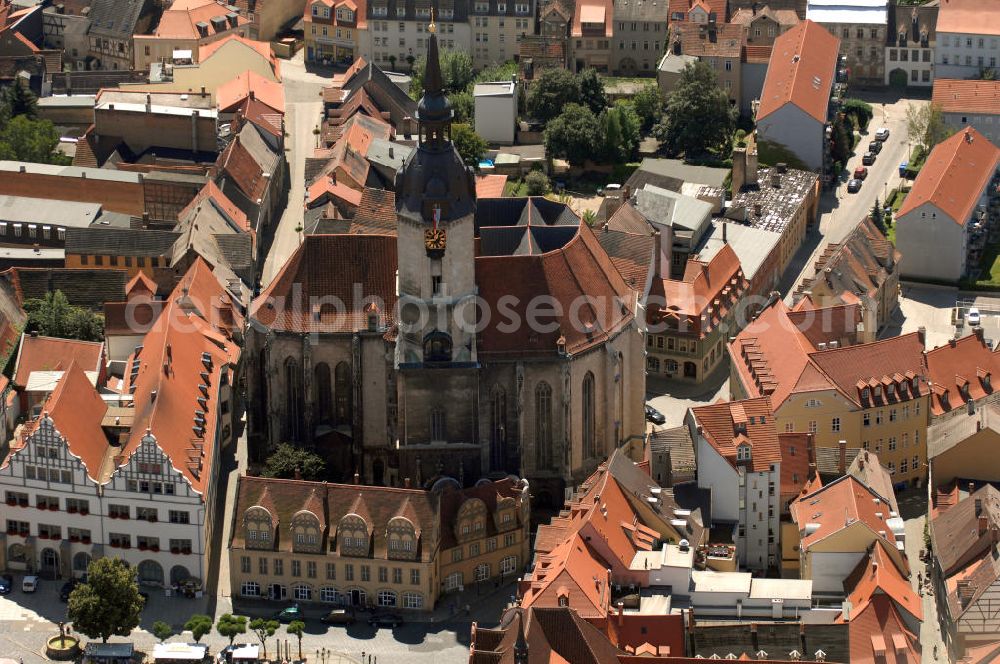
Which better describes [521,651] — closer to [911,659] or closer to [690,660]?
[690,660]

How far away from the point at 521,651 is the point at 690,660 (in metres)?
13.0

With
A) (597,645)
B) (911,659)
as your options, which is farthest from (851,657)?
(597,645)

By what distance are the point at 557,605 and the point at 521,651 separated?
10.4 metres

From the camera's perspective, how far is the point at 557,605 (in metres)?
198

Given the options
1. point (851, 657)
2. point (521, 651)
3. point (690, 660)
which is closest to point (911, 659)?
point (851, 657)

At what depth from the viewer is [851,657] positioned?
655 feet

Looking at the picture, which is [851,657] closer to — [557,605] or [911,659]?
[911,659]

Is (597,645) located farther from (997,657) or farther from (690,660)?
(997,657)

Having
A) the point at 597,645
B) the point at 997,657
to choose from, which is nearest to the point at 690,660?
the point at 597,645

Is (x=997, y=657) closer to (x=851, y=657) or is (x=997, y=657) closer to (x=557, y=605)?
(x=851, y=657)

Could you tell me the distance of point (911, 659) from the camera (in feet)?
652

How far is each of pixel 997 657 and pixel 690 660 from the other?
22520mm

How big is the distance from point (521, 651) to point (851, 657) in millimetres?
26511

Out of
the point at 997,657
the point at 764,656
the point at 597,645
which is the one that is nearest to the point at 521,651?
the point at 597,645
